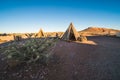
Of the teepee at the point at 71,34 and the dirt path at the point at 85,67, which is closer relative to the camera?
the dirt path at the point at 85,67

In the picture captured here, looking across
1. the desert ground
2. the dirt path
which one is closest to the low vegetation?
the desert ground

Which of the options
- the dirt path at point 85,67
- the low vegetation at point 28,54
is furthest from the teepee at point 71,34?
the low vegetation at point 28,54

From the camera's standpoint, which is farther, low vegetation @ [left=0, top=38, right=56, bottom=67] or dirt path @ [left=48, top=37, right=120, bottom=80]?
low vegetation @ [left=0, top=38, right=56, bottom=67]

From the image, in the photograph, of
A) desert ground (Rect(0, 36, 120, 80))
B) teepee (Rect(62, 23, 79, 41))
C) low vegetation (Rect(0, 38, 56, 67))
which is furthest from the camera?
teepee (Rect(62, 23, 79, 41))

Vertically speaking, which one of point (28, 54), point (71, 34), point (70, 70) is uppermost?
point (71, 34)

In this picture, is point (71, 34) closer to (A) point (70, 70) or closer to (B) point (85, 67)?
(B) point (85, 67)

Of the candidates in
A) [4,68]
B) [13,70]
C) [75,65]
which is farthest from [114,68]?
[4,68]

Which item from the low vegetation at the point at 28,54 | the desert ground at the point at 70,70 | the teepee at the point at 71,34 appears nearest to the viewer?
the desert ground at the point at 70,70

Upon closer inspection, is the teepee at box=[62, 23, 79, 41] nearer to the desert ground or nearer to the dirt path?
the dirt path

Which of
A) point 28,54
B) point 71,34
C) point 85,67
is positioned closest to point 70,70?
point 85,67

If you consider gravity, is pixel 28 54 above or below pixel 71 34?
below

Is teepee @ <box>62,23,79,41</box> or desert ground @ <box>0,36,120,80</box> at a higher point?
teepee @ <box>62,23,79,41</box>

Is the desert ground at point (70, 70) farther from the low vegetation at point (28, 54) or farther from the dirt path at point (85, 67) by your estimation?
the low vegetation at point (28, 54)

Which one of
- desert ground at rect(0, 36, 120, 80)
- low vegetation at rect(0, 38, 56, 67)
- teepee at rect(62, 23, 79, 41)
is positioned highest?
teepee at rect(62, 23, 79, 41)
